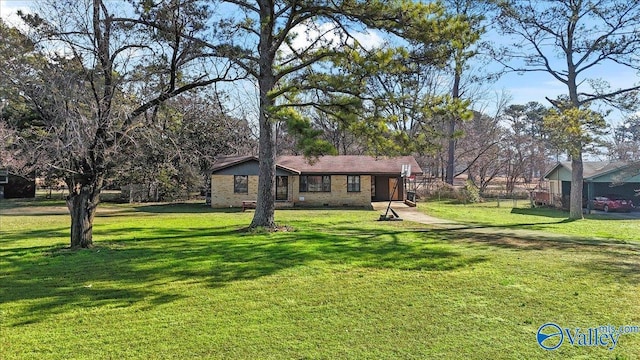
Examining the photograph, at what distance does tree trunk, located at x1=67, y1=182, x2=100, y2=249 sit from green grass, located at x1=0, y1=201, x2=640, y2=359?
1.48 feet

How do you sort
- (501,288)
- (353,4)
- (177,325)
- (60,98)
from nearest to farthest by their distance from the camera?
(177,325) → (501,288) → (60,98) → (353,4)

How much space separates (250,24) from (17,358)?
43.2 ft

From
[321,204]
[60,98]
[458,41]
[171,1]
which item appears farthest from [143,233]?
[321,204]

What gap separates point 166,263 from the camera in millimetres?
8883

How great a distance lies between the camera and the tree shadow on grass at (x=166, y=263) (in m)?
6.48

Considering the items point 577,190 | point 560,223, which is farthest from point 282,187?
point 577,190

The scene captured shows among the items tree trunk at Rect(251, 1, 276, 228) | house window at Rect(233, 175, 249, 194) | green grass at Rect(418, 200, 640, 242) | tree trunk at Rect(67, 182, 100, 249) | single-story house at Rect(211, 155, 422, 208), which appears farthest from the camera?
house window at Rect(233, 175, 249, 194)

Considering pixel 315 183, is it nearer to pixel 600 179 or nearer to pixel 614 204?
pixel 600 179

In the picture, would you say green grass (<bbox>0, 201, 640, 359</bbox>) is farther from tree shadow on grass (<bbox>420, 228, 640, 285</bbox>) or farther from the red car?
the red car

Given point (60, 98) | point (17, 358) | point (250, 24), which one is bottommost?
point (17, 358)

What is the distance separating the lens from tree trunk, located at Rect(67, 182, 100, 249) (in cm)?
1062

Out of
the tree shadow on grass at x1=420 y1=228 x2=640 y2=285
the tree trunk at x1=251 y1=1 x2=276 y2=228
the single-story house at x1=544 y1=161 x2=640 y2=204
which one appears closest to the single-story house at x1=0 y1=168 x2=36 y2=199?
the tree trunk at x1=251 y1=1 x2=276 y2=228

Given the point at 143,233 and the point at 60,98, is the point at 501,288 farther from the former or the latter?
the point at 143,233

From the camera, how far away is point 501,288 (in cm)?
671
